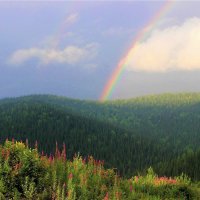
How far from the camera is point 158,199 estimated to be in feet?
53.9

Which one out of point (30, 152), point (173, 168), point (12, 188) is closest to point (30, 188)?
point (12, 188)

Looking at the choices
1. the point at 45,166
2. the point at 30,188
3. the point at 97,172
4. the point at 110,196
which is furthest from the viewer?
the point at 97,172

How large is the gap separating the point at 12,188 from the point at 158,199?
537cm

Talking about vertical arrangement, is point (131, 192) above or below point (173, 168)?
above

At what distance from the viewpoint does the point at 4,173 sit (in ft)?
50.8

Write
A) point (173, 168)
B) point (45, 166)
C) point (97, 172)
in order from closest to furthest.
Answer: point (45, 166) < point (97, 172) < point (173, 168)

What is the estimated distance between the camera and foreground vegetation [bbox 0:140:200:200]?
14875 mm

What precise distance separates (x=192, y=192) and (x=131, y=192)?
3.32 meters

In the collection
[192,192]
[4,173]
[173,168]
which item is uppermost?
[4,173]

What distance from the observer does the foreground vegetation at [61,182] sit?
14875mm

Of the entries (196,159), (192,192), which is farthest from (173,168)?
(192,192)

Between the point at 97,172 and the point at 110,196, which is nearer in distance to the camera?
the point at 110,196

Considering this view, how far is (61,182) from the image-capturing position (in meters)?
16.5

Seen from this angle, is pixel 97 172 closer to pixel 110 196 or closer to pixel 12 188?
pixel 110 196
